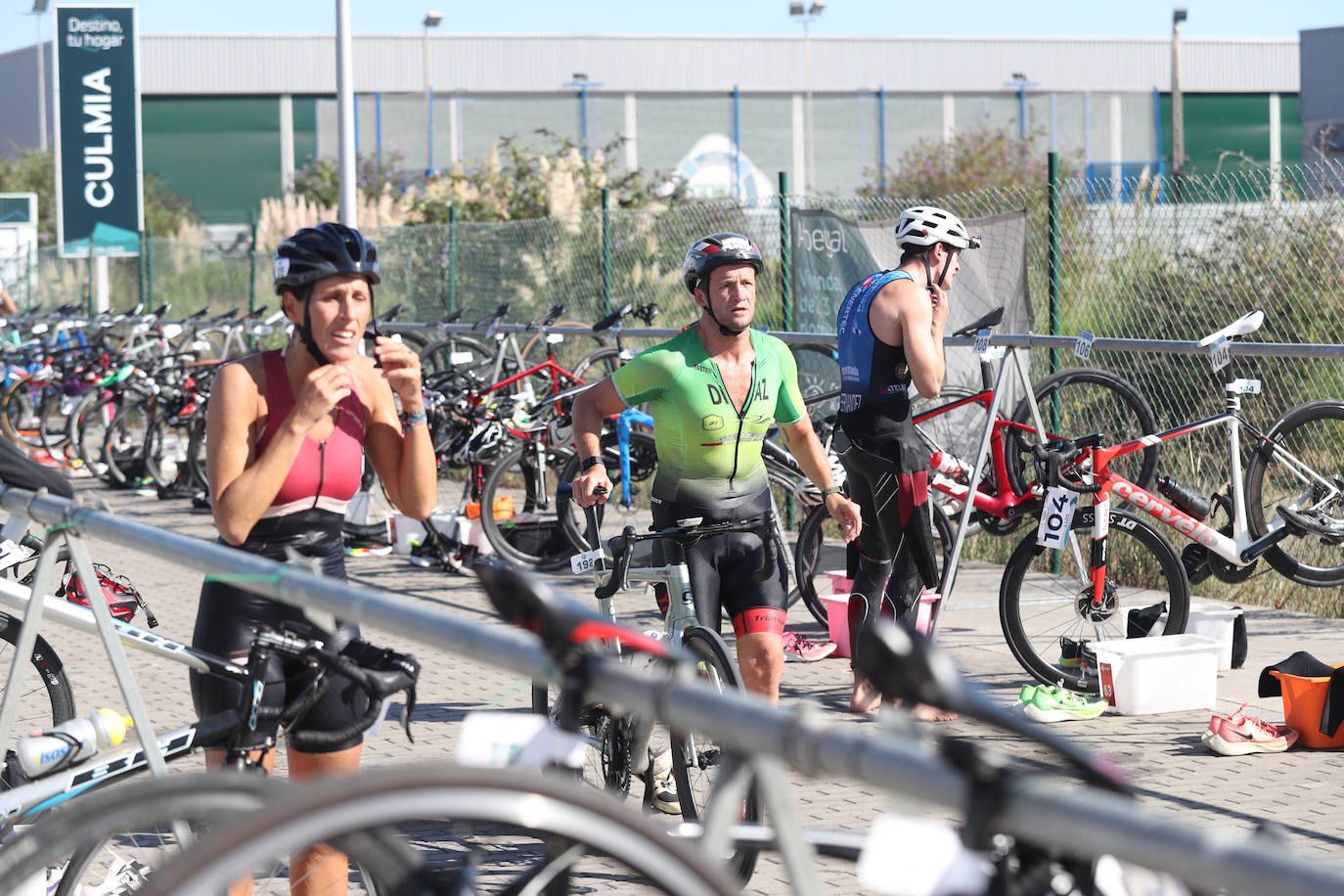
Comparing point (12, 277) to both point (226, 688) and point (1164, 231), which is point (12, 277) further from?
point (226, 688)

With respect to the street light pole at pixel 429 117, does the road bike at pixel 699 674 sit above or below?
below

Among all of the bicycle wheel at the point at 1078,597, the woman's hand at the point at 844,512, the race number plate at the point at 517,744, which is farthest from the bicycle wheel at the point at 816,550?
the race number plate at the point at 517,744

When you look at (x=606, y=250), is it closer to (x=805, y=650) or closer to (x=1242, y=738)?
(x=805, y=650)

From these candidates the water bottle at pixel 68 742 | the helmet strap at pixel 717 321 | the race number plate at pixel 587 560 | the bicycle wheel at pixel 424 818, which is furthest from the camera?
the helmet strap at pixel 717 321

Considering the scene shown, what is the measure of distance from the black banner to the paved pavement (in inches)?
524

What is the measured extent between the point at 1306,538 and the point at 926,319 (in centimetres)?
312

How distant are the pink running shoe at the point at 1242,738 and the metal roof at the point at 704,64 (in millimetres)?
52127

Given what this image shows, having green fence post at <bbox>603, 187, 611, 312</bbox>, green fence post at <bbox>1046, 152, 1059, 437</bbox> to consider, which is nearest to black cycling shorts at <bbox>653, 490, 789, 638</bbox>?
green fence post at <bbox>1046, 152, 1059, 437</bbox>

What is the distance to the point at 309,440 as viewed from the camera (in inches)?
160

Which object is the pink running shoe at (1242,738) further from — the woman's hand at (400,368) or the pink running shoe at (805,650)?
the woman's hand at (400,368)

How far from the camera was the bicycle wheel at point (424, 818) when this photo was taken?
1.66 m

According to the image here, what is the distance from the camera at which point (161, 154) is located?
5294 centimetres

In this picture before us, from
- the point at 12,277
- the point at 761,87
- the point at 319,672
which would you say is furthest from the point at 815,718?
the point at 761,87

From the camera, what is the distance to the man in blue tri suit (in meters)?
6.78
